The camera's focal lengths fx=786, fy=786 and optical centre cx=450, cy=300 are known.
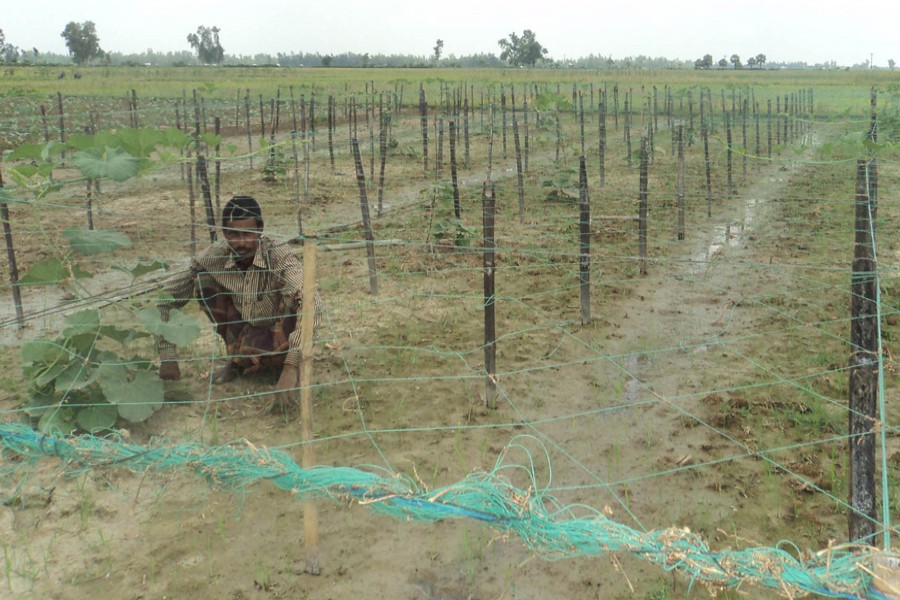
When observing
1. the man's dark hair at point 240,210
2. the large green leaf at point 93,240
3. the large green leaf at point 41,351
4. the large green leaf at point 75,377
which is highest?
the man's dark hair at point 240,210

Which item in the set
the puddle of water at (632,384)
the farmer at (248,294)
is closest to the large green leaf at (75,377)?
the farmer at (248,294)

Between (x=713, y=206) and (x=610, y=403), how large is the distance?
636 cm

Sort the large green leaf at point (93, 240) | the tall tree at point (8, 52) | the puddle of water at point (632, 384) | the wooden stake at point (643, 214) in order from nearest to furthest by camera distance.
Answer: the large green leaf at point (93, 240)
the puddle of water at point (632, 384)
the wooden stake at point (643, 214)
the tall tree at point (8, 52)

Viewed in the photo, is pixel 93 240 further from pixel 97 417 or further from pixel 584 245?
pixel 584 245

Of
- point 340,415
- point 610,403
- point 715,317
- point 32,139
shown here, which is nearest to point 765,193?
point 715,317

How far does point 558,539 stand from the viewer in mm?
1941

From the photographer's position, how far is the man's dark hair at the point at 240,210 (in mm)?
4031

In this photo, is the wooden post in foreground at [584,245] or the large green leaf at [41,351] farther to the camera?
the wooden post in foreground at [584,245]

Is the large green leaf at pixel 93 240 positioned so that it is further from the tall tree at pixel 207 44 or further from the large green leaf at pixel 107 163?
the tall tree at pixel 207 44

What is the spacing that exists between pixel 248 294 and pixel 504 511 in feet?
8.47

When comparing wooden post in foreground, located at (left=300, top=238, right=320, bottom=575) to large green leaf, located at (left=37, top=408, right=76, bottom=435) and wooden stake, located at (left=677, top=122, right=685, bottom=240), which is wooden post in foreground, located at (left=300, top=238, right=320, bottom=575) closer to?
large green leaf, located at (left=37, top=408, right=76, bottom=435)

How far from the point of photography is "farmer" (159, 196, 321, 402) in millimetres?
4078

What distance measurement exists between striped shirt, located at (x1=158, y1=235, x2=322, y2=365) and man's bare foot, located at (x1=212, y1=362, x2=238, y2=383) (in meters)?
0.29

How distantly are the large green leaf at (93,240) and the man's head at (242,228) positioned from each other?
0.52 metres
